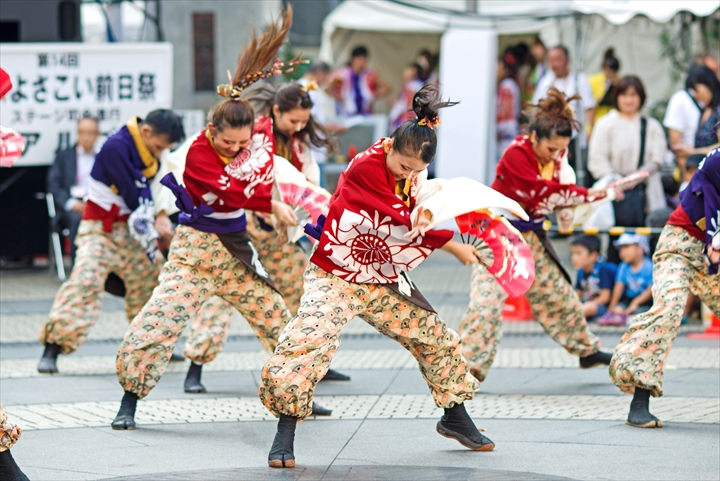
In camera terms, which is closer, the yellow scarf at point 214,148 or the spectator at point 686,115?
the yellow scarf at point 214,148

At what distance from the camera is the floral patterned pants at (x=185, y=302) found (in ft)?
17.6

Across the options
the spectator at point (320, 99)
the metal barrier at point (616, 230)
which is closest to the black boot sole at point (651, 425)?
the metal barrier at point (616, 230)

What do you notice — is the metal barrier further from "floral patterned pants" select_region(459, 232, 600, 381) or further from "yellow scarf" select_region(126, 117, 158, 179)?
"yellow scarf" select_region(126, 117, 158, 179)

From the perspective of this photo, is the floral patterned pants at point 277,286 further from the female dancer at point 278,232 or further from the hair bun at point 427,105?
the hair bun at point 427,105

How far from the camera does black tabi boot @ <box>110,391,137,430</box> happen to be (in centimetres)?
543

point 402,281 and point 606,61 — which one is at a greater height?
point 606,61

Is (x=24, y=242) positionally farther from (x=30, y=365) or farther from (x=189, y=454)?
(x=189, y=454)

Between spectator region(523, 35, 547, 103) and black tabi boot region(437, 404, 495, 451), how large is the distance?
26.8 ft

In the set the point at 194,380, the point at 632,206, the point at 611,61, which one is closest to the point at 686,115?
the point at 632,206

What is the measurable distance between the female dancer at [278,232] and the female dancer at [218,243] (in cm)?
57

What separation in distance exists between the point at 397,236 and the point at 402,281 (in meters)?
0.26

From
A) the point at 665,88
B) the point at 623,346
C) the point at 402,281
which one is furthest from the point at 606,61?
the point at 402,281

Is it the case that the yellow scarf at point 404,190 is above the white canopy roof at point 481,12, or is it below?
below

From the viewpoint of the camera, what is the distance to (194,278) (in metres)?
5.53
